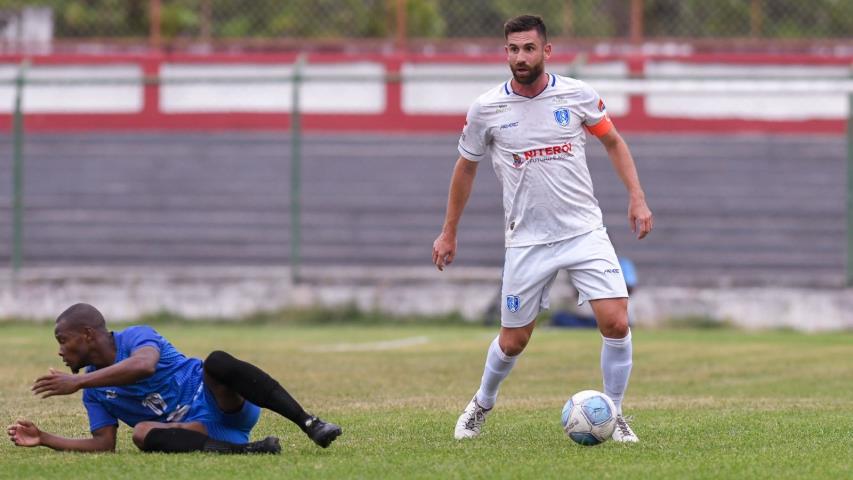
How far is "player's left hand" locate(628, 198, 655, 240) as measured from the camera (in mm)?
7607

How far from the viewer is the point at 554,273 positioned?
25.4 feet

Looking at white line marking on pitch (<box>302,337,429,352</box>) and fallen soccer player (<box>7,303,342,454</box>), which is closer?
fallen soccer player (<box>7,303,342,454</box>)

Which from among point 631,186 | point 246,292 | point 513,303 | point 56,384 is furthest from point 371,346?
point 56,384

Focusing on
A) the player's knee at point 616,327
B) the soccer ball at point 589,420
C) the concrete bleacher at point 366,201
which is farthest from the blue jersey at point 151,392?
the concrete bleacher at point 366,201

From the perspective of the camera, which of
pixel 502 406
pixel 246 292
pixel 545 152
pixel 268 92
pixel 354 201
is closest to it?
pixel 545 152

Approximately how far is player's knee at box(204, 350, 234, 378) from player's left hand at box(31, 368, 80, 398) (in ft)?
2.21

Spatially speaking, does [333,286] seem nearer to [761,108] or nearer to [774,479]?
[761,108]

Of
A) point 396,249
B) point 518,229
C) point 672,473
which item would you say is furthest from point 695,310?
point 672,473

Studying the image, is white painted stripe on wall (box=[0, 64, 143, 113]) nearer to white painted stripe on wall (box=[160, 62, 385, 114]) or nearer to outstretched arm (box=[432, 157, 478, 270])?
white painted stripe on wall (box=[160, 62, 385, 114])

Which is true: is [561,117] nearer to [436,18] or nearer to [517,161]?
[517,161]

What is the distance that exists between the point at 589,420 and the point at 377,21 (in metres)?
16.3

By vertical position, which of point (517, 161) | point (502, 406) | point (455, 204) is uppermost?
point (517, 161)

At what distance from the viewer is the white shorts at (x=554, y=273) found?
25.1 feet

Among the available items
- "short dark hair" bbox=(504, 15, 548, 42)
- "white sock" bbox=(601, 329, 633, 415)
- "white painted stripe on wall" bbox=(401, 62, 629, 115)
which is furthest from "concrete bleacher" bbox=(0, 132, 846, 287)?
"short dark hair" bbox=(504, 15, 548, 42)
